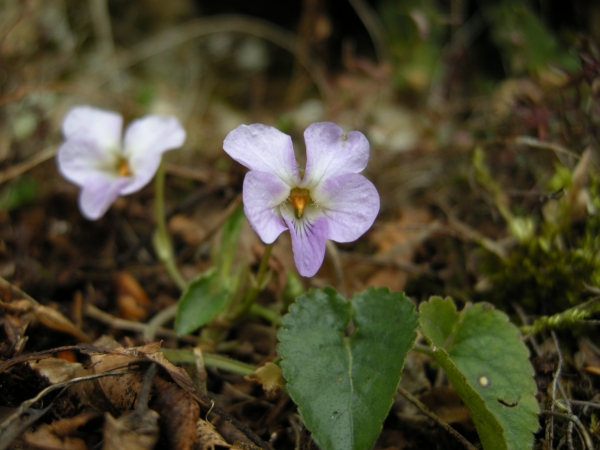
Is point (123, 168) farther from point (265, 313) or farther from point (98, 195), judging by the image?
point (265, 313)

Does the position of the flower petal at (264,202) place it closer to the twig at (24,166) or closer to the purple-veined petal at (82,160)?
the purple-veined petal at (82,160)

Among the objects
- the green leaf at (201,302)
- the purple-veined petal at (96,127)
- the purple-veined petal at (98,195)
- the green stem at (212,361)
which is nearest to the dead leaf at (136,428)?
the green stem at (212,361)

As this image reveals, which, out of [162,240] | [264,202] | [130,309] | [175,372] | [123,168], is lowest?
[130,309]

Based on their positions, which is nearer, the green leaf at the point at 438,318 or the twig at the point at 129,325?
the green leaf at the point at 438,318

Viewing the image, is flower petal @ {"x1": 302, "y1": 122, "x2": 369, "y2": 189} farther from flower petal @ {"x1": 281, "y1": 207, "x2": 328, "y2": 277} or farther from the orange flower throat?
the orange flower throat

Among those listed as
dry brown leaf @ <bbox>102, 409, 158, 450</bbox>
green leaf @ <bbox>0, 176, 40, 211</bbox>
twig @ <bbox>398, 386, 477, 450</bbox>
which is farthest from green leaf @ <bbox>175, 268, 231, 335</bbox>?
green leaf @ <bbox>0, 176, 40, 211</bbox>

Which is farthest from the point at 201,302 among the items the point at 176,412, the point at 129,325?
the point at 176,412
